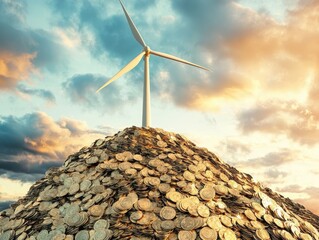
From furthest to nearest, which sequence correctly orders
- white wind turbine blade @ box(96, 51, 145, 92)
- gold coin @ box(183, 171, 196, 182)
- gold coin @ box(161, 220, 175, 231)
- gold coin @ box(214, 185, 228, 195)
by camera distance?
white wind turbine blade @ box(96, 51, 145, 92) < gold coin @ box(183, 171, 196, 182) < gold coin @ box(214, 185, 228, 195) < gold coin @ box(161, 220, 175, 231)

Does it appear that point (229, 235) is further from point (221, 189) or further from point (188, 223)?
point (221, 189)

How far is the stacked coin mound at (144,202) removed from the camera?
26.5 feet

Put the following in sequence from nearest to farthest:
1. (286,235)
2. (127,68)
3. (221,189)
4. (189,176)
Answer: (286,235) < (221,189) < (189,176) < (127,68)

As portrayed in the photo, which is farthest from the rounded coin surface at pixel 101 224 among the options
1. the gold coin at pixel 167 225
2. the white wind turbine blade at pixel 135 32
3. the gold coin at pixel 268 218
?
the white wind turbine blade at pixel 135 32

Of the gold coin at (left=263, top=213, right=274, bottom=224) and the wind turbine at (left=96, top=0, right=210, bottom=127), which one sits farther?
the wind turbine at (left=96, top=0, right=210, bottom=127)

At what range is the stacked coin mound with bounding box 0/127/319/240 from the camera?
807 centimetres

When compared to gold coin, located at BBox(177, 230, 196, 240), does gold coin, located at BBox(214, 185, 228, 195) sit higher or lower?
higher

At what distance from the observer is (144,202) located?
8.53 meters

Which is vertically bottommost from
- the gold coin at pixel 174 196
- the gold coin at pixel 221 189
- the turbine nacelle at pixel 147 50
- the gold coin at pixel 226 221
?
the gold coin at pixel 226 221

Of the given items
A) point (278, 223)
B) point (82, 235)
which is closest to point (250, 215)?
point (278, 223)

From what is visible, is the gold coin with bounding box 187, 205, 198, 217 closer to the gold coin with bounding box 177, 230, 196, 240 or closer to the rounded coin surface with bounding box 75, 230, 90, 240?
the gold coin with bounding box 177, 230, 196, 240

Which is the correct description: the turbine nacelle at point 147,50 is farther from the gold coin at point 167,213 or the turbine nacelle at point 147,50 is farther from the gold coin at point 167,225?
the gold coin at point 167,225

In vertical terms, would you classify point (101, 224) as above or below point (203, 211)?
below

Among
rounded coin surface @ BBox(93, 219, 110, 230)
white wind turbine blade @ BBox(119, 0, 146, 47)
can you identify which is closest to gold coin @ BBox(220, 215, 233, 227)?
rounded coin surface @ BBox(93, 219, 110, 230)
